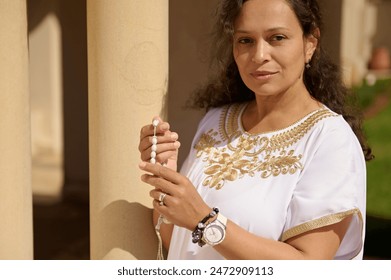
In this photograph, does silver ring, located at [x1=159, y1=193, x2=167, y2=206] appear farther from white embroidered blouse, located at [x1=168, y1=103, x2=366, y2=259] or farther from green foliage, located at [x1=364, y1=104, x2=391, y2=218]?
green foliage, located at [x1=364, y1=104, x2=391, y2=218]

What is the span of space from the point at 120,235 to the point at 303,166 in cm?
90

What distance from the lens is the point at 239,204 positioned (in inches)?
89.9

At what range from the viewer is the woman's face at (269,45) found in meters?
2.26

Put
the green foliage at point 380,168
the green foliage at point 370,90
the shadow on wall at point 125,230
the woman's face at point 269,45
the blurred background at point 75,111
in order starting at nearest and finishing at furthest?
the woman's face at point 269,45 → the shadow on wall at point 125,230 → the blurred background at point 75,111 → the green foliage at point 380,168 → the green foliage at point 370,90

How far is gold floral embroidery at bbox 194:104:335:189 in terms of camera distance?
229 cm

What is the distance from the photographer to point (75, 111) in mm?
8023

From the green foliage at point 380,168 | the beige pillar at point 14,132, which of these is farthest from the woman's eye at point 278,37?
the green foliage at point 380,168

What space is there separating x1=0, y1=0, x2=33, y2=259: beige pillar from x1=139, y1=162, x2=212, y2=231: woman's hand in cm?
75

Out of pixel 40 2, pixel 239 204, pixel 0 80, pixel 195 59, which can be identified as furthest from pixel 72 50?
pixel 239 204

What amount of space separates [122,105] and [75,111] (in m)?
5.64

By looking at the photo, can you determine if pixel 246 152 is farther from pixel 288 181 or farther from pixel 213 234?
pixel 213 234

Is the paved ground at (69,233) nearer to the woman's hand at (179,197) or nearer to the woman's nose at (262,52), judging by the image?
the woman's hand at (179,197)

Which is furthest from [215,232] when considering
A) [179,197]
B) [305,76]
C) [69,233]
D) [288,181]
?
[69,233]
